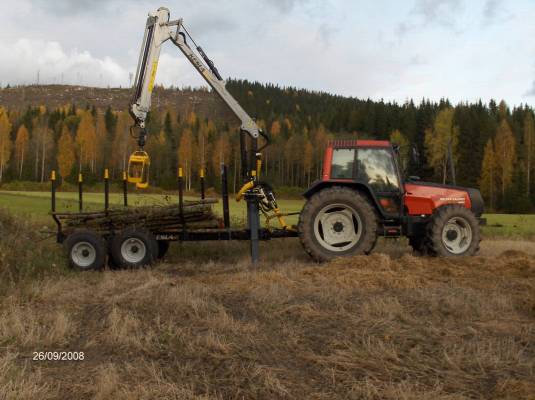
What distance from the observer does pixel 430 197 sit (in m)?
8.72

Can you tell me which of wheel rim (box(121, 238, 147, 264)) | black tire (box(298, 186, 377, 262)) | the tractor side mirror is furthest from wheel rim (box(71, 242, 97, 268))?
the tractor side mirror

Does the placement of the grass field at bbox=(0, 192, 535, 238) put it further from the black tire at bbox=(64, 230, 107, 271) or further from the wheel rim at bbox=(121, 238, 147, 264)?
the black tire at bbox=(64, 230, 107, 271)

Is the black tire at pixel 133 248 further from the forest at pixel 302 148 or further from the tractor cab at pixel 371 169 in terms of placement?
the forest at pixel 302 148

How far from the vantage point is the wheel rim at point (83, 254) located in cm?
845

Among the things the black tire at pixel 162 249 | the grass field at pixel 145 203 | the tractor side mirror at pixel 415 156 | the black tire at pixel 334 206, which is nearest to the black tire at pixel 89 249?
the black tire at pixel 162 249

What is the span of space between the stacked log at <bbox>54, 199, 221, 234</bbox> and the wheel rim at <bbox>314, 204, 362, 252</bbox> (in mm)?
2005

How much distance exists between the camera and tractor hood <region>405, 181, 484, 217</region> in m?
8.71

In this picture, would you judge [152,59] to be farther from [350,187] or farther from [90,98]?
[90,98]

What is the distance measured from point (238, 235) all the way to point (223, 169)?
4.97ft

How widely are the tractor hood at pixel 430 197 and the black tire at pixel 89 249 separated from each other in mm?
5691

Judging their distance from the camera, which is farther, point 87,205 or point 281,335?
point 87,205

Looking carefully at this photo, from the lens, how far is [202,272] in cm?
797

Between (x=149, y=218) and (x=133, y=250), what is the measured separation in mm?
654
